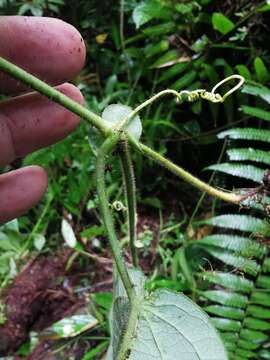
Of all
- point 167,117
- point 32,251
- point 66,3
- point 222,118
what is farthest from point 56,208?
point 66,3

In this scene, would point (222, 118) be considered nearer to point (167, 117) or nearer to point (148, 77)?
point (167, 117)

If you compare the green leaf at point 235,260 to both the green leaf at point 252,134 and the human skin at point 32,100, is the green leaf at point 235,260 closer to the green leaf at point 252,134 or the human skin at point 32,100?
the green leaf at point 252,134

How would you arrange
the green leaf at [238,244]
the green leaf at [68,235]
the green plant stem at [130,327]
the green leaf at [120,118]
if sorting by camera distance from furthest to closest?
the green leaf at [68,235]
the green leaf at [238,244]
the green leaf at [120,118]
the green plant stem at [130,327]

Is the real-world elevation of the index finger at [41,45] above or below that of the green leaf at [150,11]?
above

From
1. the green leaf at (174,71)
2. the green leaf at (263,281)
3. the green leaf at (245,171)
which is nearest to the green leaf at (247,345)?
the green leaf at (263,281)

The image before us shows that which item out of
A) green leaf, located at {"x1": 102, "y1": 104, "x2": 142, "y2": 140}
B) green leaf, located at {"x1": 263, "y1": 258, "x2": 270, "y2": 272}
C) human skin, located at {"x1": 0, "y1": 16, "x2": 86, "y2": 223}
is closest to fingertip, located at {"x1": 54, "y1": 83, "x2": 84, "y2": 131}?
human skin, located at {"x1": 0, "y1": 16, "x2": 86, "y2": 223}
